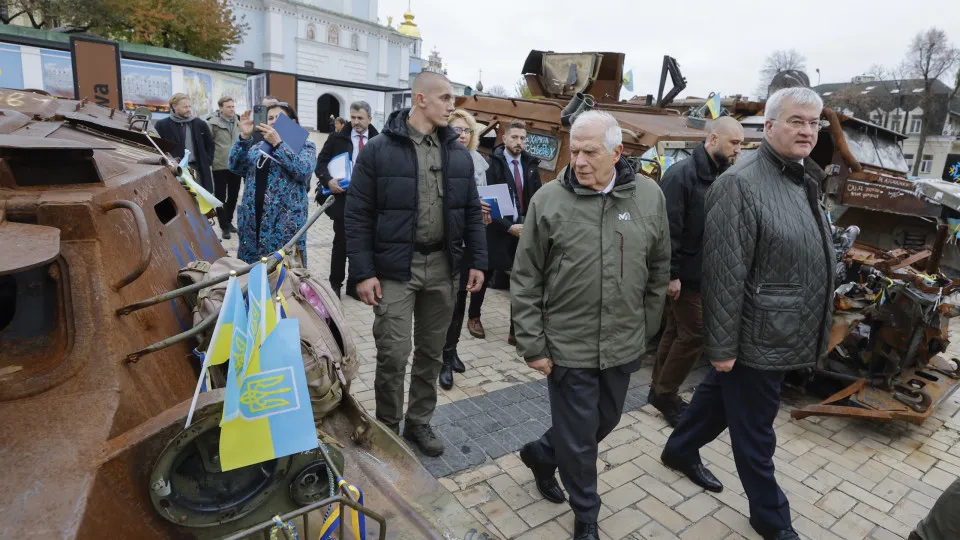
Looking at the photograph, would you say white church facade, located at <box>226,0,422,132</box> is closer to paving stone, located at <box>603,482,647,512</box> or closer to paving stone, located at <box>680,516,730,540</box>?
paving stone, located at <box>603,482,647,512</box>

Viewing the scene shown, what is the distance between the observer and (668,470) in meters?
3.67

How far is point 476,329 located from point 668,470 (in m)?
2.47

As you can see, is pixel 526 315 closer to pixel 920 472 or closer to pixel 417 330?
pixel 417 330

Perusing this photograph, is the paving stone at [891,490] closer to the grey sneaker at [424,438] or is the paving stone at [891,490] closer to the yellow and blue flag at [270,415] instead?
the grey sneaker at [424,438]

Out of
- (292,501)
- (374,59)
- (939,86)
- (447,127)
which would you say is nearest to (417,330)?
(447,127)

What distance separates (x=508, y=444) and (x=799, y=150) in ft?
7.74

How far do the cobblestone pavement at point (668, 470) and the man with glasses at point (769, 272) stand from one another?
1.59ft

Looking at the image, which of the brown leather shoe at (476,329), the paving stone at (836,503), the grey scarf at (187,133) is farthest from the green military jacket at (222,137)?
the paving stone at (836,503)

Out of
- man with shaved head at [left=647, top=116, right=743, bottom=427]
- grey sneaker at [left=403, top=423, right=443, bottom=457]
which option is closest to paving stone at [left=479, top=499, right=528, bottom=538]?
grey sneaker at [left=403, top=423, right=443, bottom=457]

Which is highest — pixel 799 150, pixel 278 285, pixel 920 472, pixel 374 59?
pixel 374 59

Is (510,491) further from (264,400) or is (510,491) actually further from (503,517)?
(264,400)

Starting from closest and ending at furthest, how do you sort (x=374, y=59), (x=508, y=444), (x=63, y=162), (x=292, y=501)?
(x=292, y=501) < (x=63, y=162) < (x=508, y=444) < (x=374, y=59)

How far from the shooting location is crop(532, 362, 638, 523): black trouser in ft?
9.05

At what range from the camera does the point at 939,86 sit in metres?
41.9
